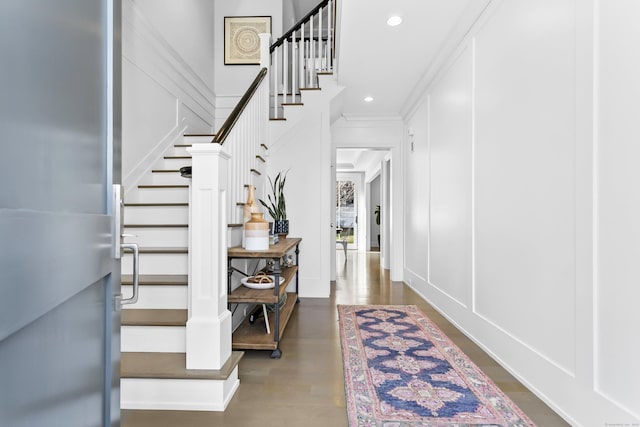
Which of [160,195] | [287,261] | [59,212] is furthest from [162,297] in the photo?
[59,212]

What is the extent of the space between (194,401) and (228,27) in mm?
5027

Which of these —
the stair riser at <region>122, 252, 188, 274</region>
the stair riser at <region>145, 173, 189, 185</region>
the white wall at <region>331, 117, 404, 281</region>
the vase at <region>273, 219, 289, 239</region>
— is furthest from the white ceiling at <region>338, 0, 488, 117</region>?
the stair riser at <region>122, 252, 188, 274</region>

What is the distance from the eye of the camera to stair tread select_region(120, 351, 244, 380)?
1839mm

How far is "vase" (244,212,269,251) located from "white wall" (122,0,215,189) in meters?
1.33

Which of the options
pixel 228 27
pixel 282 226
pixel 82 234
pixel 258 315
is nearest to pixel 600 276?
pixel 82 234

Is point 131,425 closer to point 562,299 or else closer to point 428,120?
point 562,299

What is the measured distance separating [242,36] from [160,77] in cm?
208

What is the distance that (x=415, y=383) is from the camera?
209 cm

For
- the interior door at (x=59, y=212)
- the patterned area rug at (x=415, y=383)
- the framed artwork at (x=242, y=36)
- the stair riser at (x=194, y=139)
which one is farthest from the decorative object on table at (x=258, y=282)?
the framed artwork at (x=242, y=36)

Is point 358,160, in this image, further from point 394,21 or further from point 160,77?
point 394,21

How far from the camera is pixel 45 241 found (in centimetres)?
54

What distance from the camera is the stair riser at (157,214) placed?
3.04m

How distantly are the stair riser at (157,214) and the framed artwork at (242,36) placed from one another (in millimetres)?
3048

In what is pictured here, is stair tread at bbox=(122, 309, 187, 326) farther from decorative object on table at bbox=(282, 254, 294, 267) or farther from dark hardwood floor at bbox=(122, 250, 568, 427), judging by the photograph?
decorative object on table at bbox=(282, 254, 294, 267)
